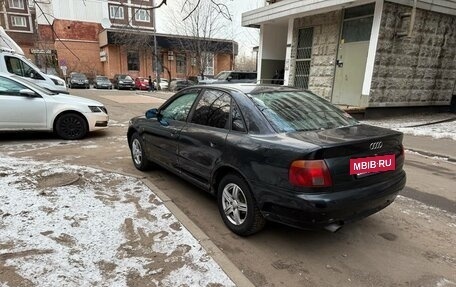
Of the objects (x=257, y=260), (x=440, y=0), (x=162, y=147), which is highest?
(x=440, y=0)

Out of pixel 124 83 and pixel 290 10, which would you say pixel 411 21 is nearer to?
pixel 290 10

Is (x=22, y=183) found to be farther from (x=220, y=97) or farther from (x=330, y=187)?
(x=330, y=187)

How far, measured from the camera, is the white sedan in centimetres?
716

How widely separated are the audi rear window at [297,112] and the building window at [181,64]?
4130cm

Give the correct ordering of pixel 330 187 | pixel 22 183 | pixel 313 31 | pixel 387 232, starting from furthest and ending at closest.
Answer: pixel 313 31
pixel 22 183
pixel 387 232
pixel 330 187

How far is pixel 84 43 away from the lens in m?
43.3

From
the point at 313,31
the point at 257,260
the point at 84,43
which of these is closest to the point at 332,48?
the point at 313,31

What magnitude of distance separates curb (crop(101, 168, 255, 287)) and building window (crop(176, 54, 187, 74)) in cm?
4090

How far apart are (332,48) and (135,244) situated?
37.6 feet

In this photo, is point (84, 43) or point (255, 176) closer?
point (255, 176)

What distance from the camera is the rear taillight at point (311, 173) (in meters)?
2.71

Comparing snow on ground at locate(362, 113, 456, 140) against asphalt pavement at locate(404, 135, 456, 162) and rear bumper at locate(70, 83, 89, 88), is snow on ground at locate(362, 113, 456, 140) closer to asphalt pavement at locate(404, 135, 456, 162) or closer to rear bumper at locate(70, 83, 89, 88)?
asphalt pavement at locate(404, 135, 456, 162)

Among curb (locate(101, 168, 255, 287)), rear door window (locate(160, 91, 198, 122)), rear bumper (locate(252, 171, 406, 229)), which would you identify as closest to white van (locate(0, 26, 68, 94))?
rear door window (locate(160, 91, 198, 122))

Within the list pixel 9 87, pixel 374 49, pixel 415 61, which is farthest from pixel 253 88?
pixel 415 61
